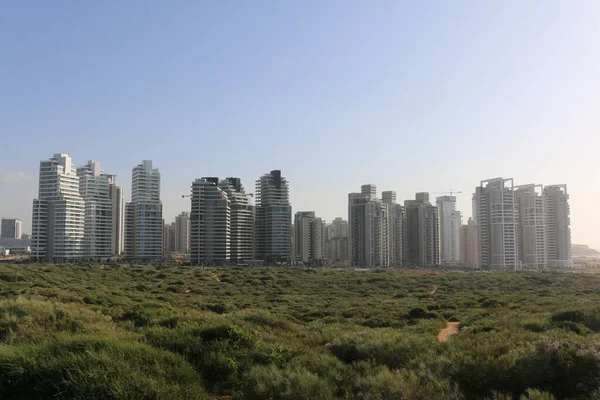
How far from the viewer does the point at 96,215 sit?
112625 millimetres

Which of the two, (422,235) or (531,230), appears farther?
(422,235)

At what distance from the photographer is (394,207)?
484 feet

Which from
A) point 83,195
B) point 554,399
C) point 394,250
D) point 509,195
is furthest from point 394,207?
point 554,399

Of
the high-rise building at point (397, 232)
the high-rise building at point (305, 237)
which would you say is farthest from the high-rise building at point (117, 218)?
the high-rise building at point (397, 232)

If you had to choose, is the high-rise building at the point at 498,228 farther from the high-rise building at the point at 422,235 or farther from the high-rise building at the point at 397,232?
the high-rise building at the point at 397,232

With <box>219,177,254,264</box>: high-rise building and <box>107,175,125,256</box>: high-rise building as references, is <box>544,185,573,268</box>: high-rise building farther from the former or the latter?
<box>107,175,125,256</box>: high-rise building

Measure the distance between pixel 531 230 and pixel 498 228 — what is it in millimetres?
20588

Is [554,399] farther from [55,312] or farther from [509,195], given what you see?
[509,195]

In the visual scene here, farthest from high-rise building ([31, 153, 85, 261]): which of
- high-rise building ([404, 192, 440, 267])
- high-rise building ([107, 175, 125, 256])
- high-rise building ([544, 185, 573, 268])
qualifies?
high-rise building ([544, 185, 573, 268])

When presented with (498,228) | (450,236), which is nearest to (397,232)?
(498,228)

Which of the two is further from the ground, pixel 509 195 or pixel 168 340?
pixel 509 195

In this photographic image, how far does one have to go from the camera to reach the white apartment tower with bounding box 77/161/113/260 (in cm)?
11019

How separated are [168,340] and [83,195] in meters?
117

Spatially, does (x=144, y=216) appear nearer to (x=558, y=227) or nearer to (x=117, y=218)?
(x=117, y=218)
